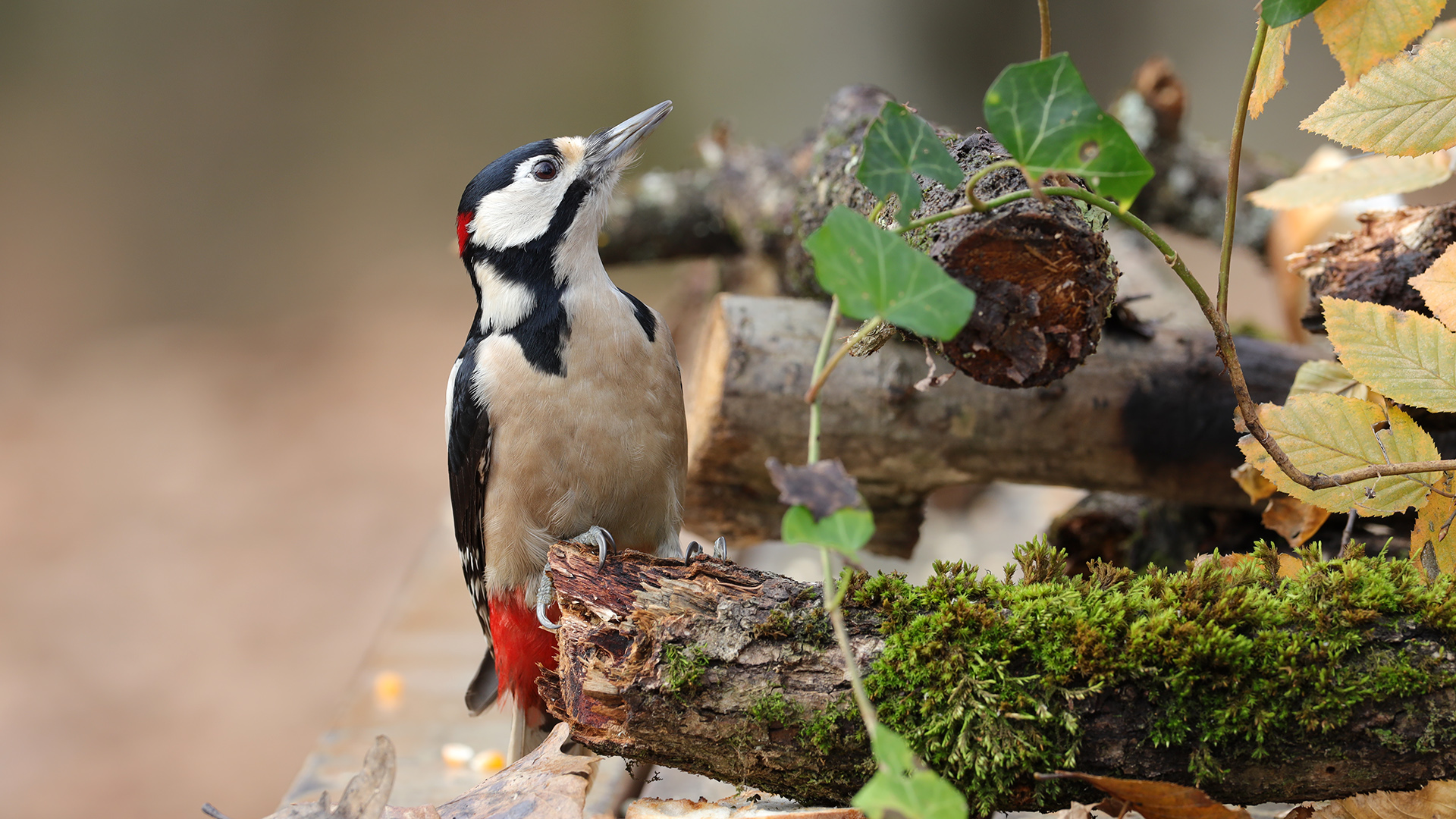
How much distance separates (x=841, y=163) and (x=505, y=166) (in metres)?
0.85

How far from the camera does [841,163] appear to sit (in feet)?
8.27

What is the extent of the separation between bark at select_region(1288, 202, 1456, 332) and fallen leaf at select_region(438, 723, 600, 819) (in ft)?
5.14

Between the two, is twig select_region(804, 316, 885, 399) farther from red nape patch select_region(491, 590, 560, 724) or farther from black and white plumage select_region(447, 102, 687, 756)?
red nape patch select_region(491, 590, 560, 724)

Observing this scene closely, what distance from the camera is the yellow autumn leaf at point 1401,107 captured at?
146cm

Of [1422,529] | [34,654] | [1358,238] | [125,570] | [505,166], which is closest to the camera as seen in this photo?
[1422,529]

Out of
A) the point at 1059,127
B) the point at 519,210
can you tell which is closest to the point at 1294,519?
the point at 1059,127

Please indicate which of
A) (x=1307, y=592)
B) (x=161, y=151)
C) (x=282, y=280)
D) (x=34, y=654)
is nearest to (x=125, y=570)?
(x=34, y=654)

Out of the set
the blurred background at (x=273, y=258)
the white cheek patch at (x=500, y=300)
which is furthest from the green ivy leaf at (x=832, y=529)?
the blurred background at (x=273, y=258)

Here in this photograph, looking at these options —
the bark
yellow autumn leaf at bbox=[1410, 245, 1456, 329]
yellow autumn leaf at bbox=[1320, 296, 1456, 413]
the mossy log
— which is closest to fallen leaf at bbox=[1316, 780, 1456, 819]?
the mossy log

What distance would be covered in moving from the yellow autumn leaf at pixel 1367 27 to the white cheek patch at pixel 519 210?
1.52 m

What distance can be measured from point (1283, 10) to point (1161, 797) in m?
1.04

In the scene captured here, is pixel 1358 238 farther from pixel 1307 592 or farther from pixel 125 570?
pixel 125 570

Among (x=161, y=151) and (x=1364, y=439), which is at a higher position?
(x=161, y=151)

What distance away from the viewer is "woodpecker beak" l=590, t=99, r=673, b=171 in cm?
237
